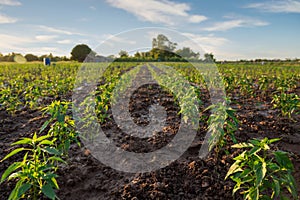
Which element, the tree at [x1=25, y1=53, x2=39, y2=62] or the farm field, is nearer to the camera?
the farm field

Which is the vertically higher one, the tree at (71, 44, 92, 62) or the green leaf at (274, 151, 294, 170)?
the tree at (71, 44, 92, 62)

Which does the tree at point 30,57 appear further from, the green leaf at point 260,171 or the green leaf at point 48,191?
the green leaf at point 260,171

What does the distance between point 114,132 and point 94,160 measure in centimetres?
109

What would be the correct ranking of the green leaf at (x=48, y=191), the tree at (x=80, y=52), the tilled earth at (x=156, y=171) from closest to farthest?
1. the green leaf at (x=48, y=191)
2. the tilled earth at (x=156, y=171)
3. the tree at (x=80, y=52)

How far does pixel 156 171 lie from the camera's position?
323 centimetres

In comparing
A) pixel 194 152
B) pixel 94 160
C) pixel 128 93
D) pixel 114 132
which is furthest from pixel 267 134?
pixel 128 93

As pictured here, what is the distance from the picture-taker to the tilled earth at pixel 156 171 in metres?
2.87

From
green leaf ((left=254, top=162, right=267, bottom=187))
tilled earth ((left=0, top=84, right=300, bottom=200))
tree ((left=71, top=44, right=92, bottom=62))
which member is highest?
tree ((left=71, top=44, right=92, bottom=62))

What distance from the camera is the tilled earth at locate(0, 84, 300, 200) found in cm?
287

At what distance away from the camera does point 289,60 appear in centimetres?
4022

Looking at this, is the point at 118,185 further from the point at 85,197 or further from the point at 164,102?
the point at 164,102

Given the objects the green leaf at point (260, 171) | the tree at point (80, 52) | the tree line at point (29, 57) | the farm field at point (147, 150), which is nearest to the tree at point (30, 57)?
the tree line at point (29, 57)

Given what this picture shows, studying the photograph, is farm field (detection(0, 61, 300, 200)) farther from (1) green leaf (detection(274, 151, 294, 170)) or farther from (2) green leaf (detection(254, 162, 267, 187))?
(2) green leaf (detection(254, 162, 267, 187))

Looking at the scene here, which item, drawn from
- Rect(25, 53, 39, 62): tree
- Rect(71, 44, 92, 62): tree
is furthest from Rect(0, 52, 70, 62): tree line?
Rect(71, 44, 92, 62): tree
